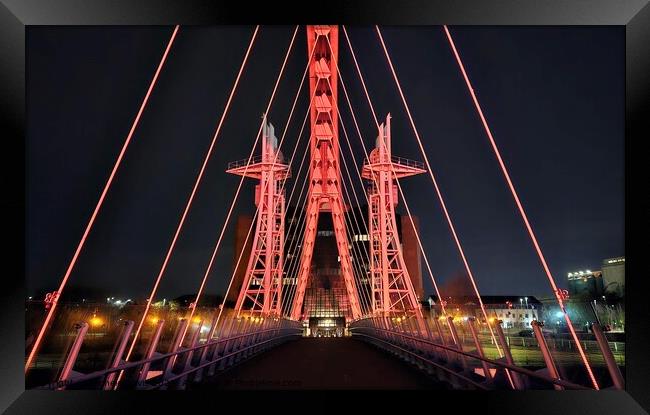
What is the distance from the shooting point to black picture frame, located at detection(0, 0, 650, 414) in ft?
21.2

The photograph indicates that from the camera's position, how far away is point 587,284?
23.6m

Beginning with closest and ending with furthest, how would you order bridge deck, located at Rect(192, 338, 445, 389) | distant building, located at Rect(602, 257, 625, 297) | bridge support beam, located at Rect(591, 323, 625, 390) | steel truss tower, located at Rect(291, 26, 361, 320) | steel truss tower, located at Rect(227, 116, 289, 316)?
bridge support beam, located at Rect(591, 323, 625, 390), bridge deck, located at Rect(192, 338, 445, 389), distant building, located at Rect(602, 257, 625, 297), steel truss tower, located at Rect(291, 26, 361, 320), steel truss tower, located at Rect(227, 116, 289, 316)

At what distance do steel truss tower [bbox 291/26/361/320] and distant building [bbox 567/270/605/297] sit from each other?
12.6 meters

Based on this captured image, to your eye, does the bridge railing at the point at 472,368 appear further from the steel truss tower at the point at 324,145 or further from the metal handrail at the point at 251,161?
the metal handrail at the point at 251,161

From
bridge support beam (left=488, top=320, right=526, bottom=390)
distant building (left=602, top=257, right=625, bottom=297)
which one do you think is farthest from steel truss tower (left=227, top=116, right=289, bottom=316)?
bridge support beam (left=488, top=320, right=526, bottom=390)

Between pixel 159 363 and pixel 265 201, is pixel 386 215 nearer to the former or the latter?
pixel 265 201

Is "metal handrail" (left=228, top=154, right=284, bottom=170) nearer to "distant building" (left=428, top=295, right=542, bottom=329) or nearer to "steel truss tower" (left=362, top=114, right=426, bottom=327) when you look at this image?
"steel truss tower" (left=362, top=114, right=426, bottom=327)

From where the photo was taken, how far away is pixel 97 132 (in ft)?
33.6
